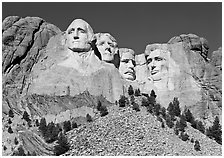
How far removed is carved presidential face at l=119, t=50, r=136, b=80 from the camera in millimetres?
45316

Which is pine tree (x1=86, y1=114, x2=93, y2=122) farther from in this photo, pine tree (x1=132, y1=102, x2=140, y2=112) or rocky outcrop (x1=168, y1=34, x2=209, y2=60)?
rocky outcrop (x1=168, y1=34, x2=209, y2=60)

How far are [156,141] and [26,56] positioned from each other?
31.9 ft

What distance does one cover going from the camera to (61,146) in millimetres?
35906

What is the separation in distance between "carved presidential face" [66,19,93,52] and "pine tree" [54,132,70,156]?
7.37 meters

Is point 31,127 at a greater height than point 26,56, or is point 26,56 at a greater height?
point 26,56

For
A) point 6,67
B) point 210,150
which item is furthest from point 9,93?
point 210,150

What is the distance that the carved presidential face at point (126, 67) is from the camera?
4532cm

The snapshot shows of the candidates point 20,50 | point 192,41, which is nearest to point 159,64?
point 192,41

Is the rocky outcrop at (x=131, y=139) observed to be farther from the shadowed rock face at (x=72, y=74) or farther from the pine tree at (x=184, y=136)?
the shadowed rock face at (x=72, y=74)

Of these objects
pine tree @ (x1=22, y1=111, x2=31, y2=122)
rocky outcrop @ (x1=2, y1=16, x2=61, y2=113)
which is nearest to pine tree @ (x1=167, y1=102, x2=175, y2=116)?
pine tree @ (x1=22, y1=111, x2=31, y2=122)

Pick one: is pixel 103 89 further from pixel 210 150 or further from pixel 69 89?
pixel 210 150

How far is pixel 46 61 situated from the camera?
43156mm

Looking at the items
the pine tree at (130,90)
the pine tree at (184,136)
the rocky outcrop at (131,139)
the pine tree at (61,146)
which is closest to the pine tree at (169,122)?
the rocky outcrop at (131,139)

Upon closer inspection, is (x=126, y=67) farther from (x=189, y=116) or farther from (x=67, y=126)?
(x=67, y=126)
